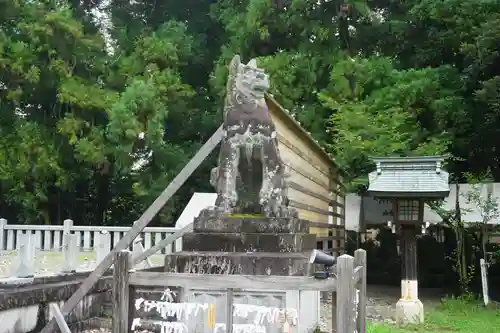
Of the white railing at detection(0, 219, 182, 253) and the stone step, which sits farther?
the white railing at detection(0, 219, 182, 253)

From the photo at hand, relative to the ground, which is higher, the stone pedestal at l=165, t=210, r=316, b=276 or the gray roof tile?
the gray roof tile

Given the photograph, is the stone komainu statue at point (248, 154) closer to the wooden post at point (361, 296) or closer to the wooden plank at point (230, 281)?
the wooden post at point (361, 296)

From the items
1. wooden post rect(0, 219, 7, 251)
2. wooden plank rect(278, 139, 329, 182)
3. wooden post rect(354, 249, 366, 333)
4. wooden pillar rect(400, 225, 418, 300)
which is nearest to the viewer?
wooden post rect(354, 249, 366, 333)

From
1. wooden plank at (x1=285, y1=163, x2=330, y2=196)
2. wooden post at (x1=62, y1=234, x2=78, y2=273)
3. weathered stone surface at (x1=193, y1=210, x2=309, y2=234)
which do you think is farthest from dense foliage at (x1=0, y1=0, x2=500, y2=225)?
weathered stone surface at (x1=193, y1=210, x2=309, y2=234)

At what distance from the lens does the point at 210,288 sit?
4.71 meters

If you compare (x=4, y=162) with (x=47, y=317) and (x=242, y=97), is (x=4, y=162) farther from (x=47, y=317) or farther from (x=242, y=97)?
(x=242, y=97)

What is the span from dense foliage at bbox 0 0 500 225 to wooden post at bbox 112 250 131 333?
1062 cm

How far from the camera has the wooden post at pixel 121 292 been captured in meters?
4.86

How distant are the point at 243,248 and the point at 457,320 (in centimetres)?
703

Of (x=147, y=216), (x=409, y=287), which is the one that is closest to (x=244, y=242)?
(x=147, y=216)

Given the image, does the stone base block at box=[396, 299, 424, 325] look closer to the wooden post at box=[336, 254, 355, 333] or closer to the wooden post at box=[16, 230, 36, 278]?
the wooden post at box=[16, 230, 36, 278]

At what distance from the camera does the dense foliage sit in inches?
599

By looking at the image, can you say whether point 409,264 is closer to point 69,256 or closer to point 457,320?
point 457,320

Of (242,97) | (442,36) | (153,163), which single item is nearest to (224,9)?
(153,163)
